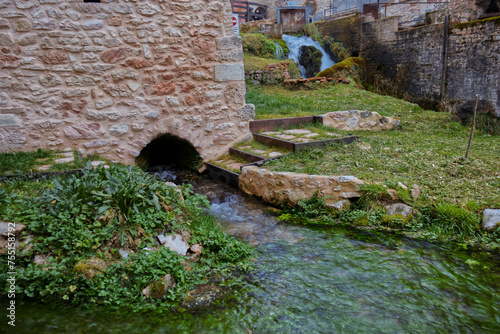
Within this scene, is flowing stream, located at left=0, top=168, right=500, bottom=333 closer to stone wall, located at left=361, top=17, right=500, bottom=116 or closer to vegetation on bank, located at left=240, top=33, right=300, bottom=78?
stone wall, located at left=361, top=17, right=500, bottom=116

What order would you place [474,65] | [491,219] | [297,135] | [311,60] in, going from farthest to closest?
[311,60]
[474,65]
[297,135]
[491,219]

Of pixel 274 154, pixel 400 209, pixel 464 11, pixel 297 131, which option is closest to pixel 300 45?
pixel 464 11

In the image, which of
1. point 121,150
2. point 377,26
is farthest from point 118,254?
point 377,26

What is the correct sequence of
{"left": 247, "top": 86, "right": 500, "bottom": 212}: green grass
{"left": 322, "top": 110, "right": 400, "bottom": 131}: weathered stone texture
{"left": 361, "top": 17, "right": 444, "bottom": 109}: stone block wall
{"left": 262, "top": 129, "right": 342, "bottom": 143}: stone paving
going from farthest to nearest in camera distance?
1. {"left": 361, "top": 17, "right": 444, "bottom": 109}: stone block wall
2. {"left": 322, "top": 110, "right": 400, "bottom": 131}: weathered stone texture
3. {"left": 262, "top": 129, "right": 342, "bottom": 143}: stone paving
4. {"left": 247, "top": 86, "right": 500, "bottom": 212}: green grass

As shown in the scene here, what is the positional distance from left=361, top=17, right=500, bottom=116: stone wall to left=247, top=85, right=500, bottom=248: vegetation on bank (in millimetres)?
3229

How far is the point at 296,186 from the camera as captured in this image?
4.75 m

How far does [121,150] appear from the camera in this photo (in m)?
5.87

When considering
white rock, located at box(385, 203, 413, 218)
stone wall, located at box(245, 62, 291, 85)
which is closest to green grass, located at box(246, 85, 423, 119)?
stone wall, located at box(245, 62, 291, 85)

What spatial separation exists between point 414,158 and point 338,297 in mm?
3450

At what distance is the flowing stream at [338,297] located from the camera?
2.52 metres

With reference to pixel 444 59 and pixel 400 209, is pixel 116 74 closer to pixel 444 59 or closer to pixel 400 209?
pixel 400 209

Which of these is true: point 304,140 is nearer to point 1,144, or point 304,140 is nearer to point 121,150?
point 121,150

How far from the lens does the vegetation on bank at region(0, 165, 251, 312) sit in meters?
2.76

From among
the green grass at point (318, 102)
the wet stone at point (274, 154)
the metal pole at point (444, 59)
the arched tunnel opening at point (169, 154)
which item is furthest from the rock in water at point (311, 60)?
the wet stone at point (274, 154)
